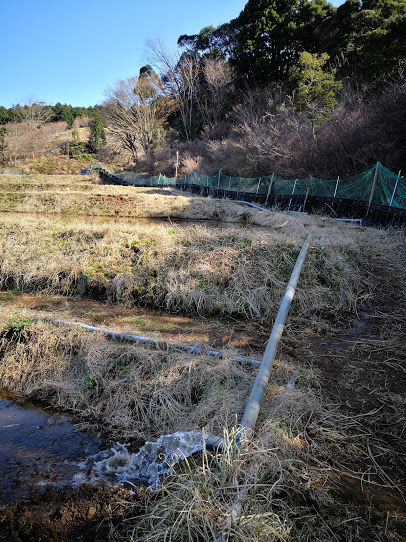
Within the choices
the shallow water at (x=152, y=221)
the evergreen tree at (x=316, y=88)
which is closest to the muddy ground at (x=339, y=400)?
the shallow water at (x=152, y=221)

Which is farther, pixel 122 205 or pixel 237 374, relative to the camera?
pixel 122 205

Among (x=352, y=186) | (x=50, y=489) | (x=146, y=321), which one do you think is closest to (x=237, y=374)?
(x=50, y=489)

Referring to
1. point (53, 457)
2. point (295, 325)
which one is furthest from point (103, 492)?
point (295, 325)

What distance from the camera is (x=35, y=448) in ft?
8.91

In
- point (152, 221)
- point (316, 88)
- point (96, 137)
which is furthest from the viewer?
point (96, 137)

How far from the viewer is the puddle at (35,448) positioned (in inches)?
91.2

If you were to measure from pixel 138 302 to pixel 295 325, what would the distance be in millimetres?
2569

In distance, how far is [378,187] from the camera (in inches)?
406

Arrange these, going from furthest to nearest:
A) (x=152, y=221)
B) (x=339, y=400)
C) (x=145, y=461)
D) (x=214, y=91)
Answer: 1. (x=214, y=91)
2. (x=152, y=221)
3. (x=339, y=400)
4. (x=145, y=461)

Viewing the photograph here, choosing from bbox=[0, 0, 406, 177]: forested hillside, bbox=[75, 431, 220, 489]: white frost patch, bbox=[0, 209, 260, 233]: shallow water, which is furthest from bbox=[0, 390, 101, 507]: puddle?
bbox=[0, 0, 406, 177]: forested hillside

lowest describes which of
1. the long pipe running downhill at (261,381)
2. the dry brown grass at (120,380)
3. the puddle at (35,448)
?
the puddle at (35,448)

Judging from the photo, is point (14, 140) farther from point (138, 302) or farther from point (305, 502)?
point (305, 502)

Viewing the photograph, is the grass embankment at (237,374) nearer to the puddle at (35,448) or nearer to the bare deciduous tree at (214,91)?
the puddle at (35,448)

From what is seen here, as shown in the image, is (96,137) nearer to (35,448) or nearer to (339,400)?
(35,448)
